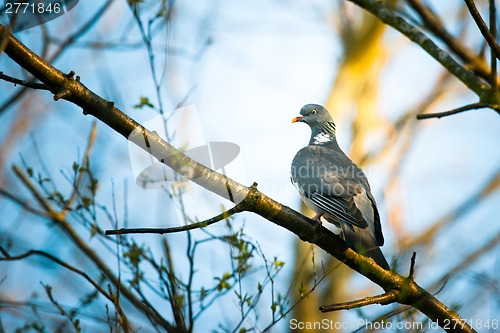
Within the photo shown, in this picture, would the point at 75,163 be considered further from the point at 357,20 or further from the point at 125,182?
the point at 357,20

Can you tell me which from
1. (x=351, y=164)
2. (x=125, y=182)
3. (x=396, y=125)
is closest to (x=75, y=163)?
(x=125, y=182)

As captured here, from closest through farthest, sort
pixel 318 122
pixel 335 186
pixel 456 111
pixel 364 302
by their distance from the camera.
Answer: pixel 364 302
pixel 456 111
pixel 335 186
pixel 318 122

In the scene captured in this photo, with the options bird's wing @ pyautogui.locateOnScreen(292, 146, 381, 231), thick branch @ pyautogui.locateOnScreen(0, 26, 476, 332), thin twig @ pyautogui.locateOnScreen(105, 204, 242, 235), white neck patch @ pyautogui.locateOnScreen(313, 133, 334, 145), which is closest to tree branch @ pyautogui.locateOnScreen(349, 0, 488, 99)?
bird's wing @ pyautogui.locateOnScreen(292, 146, 381, 231)

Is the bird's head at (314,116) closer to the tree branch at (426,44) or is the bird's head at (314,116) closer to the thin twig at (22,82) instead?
the tree branch at (426,44)

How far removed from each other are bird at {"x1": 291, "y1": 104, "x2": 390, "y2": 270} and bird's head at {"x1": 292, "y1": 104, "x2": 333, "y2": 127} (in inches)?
22.5

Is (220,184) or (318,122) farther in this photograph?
(318,122)

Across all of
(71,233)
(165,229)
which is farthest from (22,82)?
(71,233)

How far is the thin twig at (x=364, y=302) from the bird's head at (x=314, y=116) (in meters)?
3.11

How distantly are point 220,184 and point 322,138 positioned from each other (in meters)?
3.05

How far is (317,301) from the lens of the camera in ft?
35.1

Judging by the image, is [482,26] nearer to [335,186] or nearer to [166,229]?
[335,186]

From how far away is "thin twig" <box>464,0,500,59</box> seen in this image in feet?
11.6

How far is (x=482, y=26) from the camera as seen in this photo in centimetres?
359

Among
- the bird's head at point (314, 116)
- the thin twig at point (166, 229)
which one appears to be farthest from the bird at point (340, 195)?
the thin twig at point (166, 229)
